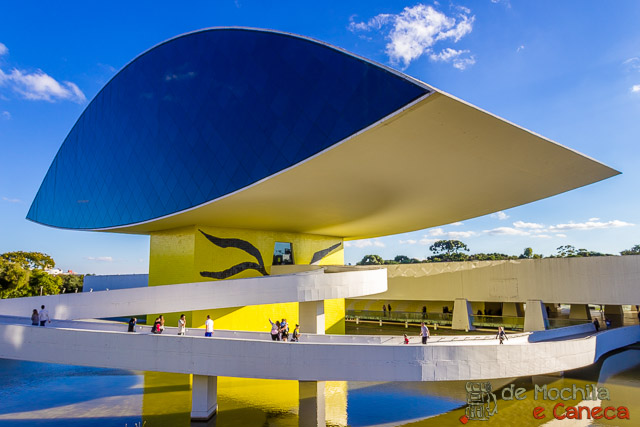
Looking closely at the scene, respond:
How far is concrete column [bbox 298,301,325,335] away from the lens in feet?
54.2

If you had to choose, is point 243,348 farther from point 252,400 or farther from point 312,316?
point 312,316

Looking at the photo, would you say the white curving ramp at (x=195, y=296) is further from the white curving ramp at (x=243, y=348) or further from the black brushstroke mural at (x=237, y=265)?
the black brushstroke mural at (x=237, y=265)

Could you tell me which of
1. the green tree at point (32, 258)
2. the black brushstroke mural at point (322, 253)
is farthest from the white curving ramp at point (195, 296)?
the green tree at point (32, 258)

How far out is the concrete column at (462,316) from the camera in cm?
3022

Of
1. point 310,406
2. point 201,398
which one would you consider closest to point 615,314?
point 310,406

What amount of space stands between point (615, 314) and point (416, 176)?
19.8 m

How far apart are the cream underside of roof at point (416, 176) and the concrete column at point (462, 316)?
8.03 meters

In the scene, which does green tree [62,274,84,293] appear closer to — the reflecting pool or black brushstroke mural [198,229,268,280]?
the reflecting pool

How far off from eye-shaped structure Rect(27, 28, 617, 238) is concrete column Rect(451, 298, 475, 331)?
7.08 m

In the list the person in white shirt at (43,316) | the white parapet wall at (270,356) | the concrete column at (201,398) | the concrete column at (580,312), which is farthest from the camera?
the concrete column at (580,312)

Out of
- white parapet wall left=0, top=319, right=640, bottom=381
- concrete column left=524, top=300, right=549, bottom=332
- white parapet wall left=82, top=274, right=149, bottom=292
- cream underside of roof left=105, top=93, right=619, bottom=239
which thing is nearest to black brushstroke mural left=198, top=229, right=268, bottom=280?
cream underside of roof left=105, top=93, right=619, bottom=239

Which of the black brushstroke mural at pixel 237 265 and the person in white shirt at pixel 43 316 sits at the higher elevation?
the black brushstroke mural at pixel 237 265

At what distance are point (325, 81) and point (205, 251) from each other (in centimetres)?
1265

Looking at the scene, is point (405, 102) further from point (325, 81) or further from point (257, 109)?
point (257, 109)
